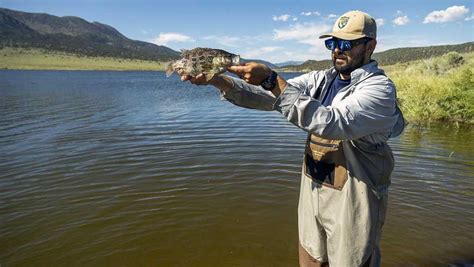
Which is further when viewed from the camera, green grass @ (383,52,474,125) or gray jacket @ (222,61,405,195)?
green grass @ (383,52,474,125)

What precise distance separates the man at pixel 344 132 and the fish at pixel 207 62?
7 centimetres

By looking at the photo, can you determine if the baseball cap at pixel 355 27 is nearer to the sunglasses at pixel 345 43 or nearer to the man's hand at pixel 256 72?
the sunglasses at pixel 345 43

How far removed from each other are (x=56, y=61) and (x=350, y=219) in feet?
468

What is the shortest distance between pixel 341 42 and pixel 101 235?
5.53 meters

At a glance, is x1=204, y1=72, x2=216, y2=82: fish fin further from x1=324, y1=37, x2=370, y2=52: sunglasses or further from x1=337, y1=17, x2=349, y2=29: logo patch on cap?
x1=337, y1=17, x2=349, y2=29: logo patch on cap

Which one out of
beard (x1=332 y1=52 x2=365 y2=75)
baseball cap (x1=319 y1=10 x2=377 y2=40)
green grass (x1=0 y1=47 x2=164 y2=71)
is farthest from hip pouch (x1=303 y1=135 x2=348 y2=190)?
green grass (x1=0 y1=47 x2=164 y2=71)

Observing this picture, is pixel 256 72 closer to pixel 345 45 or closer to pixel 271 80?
pixel 271 80

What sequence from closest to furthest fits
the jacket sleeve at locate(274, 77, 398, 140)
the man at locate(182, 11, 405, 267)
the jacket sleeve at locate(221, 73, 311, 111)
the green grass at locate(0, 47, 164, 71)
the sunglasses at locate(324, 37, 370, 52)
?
1. the jacket sleeve at locate(274, 77, 398, 140)
2. the man at locate(182, 11, 405, 267)
3. the sunglasses at locate(324, 37, 370, 52)
4. the jacket sleeve at locate(221, 73, 311, 111)
5. the green grass at locate(0, 47, 164, 71)

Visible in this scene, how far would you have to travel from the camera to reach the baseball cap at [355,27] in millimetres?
3061

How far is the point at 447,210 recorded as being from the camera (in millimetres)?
8023

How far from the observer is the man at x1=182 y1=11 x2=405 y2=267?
2654 millimetres

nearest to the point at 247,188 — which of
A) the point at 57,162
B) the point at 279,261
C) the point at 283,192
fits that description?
the point at 283,192

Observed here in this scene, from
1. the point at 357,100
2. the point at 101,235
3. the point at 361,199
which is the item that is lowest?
the point at 101,235

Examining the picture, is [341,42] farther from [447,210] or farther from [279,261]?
[447,210]
